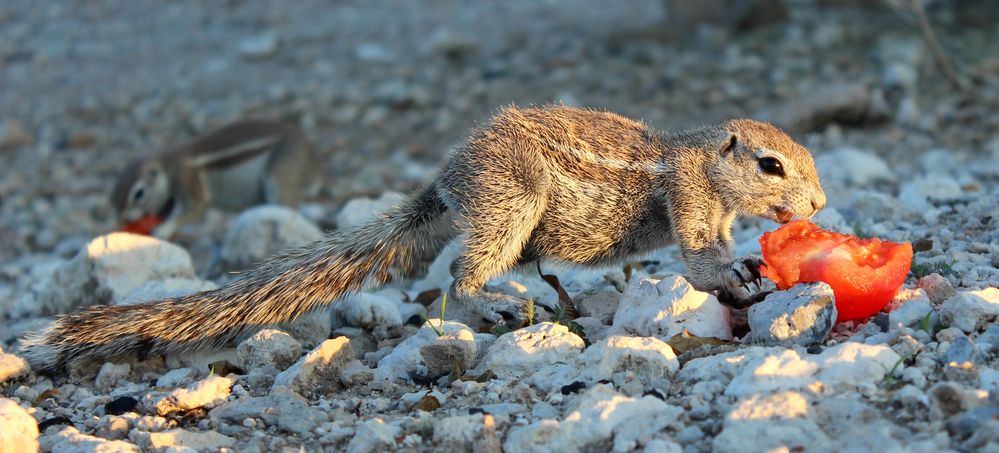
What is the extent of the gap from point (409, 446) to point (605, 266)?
214 cm

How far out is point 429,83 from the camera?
44.0 feet

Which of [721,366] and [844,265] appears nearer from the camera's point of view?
[721,366]

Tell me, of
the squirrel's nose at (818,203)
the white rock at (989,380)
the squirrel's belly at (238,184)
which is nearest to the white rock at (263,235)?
the squirrel's belly at (238,184)

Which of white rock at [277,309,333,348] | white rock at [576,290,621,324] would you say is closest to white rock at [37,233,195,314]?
white rock at [277,309,333,348]

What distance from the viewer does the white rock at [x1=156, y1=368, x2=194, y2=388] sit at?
5312 mm

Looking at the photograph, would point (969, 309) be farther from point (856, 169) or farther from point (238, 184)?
point (238, 184)

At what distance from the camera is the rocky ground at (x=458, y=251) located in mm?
4156

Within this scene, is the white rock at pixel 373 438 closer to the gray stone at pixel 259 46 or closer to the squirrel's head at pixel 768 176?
the squirrel's head at pixel 768 176

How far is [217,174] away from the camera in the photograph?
11.9 metres

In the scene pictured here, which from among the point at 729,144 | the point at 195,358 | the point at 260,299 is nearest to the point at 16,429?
the point at 195,358

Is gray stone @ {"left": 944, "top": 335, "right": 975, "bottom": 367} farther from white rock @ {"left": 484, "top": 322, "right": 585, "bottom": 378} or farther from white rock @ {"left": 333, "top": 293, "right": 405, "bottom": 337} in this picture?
white rock @ {"left": 333, "top": 293, "right": 405, "bottom": 337}

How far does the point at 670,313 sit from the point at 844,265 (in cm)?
78

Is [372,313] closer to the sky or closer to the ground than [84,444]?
closer to the ground

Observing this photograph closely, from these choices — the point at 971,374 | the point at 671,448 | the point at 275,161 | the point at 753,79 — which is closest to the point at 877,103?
the point at 753,79
